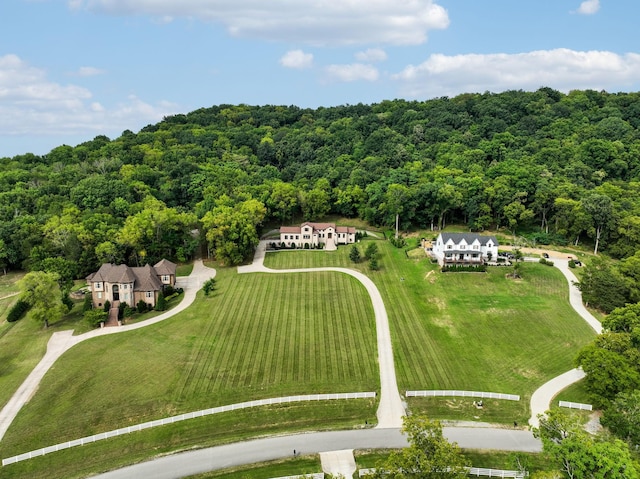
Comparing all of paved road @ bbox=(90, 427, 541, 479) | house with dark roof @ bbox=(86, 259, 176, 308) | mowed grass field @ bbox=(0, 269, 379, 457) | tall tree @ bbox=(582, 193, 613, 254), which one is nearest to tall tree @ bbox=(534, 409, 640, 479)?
paved road @ bbox=(90, 427, 541, 479)

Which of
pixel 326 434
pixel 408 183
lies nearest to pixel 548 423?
pixel 326 434

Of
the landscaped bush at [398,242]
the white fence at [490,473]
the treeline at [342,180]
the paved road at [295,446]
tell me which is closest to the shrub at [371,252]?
the landscaped bush at [398,242]

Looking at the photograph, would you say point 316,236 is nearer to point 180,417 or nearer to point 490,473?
point 180,417

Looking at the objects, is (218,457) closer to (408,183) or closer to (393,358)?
(393,358)

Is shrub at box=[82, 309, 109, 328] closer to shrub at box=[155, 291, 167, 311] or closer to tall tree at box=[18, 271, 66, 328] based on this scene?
tall tree at box=[18, 271, 66, 328]

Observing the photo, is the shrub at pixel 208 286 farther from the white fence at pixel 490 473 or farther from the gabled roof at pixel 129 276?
the white fence at pixel 490 473
